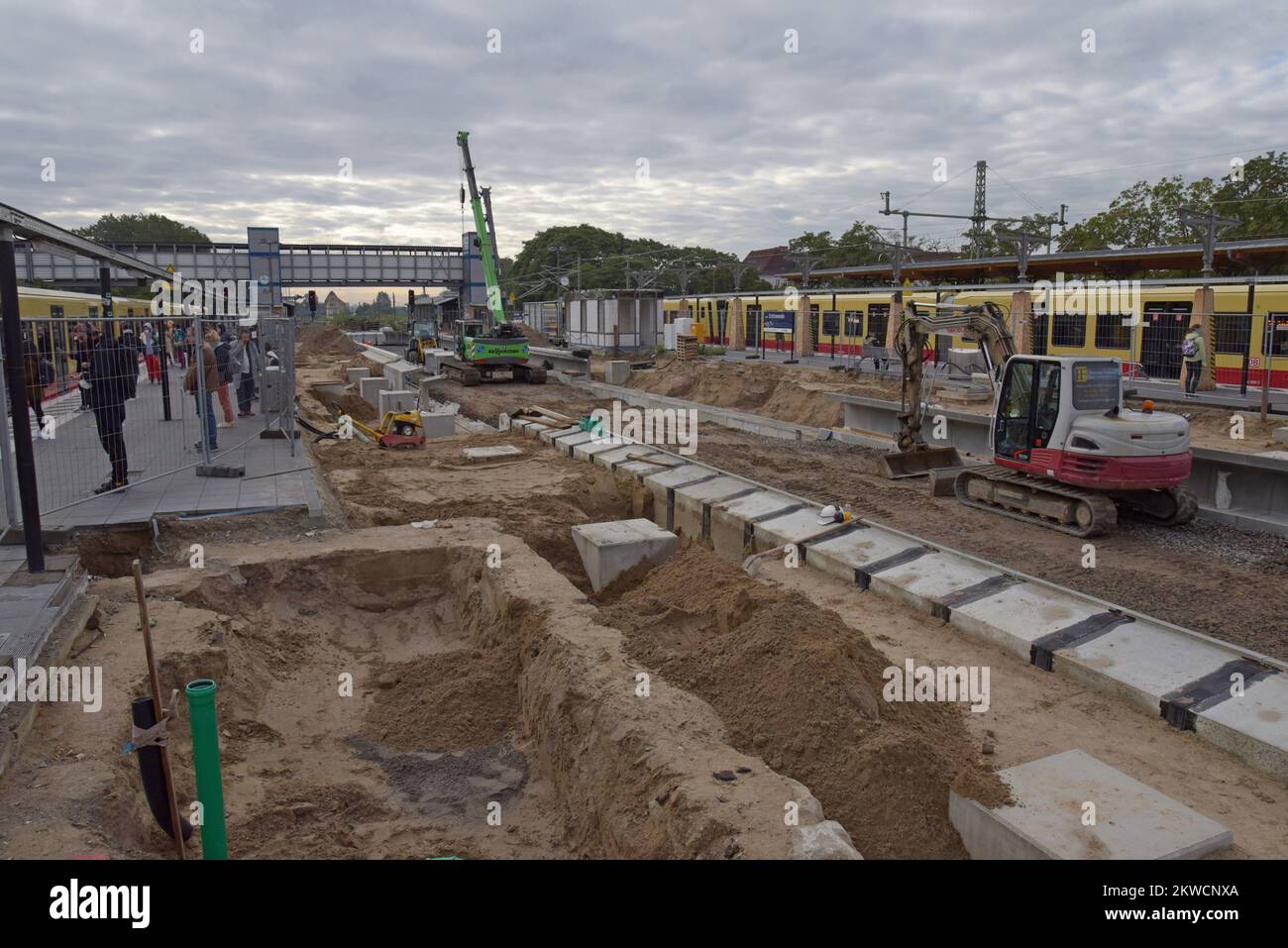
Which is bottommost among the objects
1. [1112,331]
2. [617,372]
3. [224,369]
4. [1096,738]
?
[1096,738]

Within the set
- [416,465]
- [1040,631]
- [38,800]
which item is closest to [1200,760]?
[1040,631]

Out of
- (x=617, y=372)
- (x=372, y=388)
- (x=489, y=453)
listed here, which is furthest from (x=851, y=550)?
(x=617, y=372)

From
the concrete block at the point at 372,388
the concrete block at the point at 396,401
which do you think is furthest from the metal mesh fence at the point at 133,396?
the concrete block at the point at 372,388

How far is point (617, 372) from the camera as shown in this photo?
3462 centimetres

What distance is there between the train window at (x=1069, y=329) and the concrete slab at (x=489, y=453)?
1544 cm

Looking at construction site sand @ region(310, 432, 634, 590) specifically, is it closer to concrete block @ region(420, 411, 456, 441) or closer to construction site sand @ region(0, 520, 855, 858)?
concrete block @ region(420, 411, 456, 441)

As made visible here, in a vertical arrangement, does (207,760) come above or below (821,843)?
above

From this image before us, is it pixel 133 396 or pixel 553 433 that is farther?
pixel 553 433

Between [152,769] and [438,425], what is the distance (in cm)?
1613

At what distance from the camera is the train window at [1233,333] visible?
19.4 m

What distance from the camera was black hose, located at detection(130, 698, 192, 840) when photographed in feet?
13.0

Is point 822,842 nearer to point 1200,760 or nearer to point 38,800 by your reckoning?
point 1200,760

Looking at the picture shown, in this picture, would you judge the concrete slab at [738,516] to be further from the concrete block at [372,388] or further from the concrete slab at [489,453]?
the concrete block at [372,388]

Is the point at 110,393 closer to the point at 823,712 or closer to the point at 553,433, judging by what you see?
the point at 823,712
